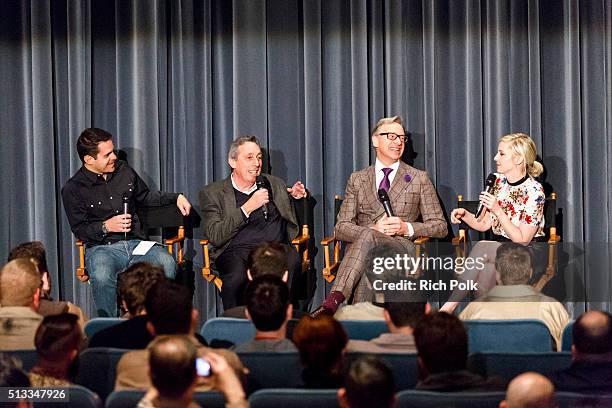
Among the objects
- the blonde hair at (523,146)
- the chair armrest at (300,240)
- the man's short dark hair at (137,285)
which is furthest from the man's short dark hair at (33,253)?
the blonde hair at (523,146)

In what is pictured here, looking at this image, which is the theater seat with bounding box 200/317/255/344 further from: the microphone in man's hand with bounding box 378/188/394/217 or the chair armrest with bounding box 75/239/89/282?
the chair armrest with bounding box 75/239/89/282

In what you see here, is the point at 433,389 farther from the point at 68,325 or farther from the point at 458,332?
the point at 68,325

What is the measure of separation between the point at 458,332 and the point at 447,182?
3625 millimetres

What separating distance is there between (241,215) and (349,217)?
2.23 feet

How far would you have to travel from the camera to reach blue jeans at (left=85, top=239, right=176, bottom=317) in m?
5.94

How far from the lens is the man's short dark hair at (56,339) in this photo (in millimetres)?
3211

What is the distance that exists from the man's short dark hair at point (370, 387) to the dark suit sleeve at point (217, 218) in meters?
3.27

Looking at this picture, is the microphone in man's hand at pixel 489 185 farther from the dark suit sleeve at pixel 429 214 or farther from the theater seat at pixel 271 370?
the theater seat at pixel 271 370

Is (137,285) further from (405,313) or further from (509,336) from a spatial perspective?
(509,336)

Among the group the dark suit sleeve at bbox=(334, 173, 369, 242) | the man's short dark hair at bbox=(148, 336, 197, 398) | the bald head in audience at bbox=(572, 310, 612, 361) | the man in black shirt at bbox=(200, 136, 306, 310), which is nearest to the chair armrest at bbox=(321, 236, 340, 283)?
the dark suit sleeve at bbox=(334, 173, 369, 242)

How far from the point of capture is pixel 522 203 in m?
5.92

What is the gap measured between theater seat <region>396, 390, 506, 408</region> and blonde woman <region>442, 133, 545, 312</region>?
2.91 meters

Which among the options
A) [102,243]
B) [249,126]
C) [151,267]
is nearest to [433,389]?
[151,267]

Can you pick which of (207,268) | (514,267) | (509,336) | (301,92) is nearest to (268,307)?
(509,336)
